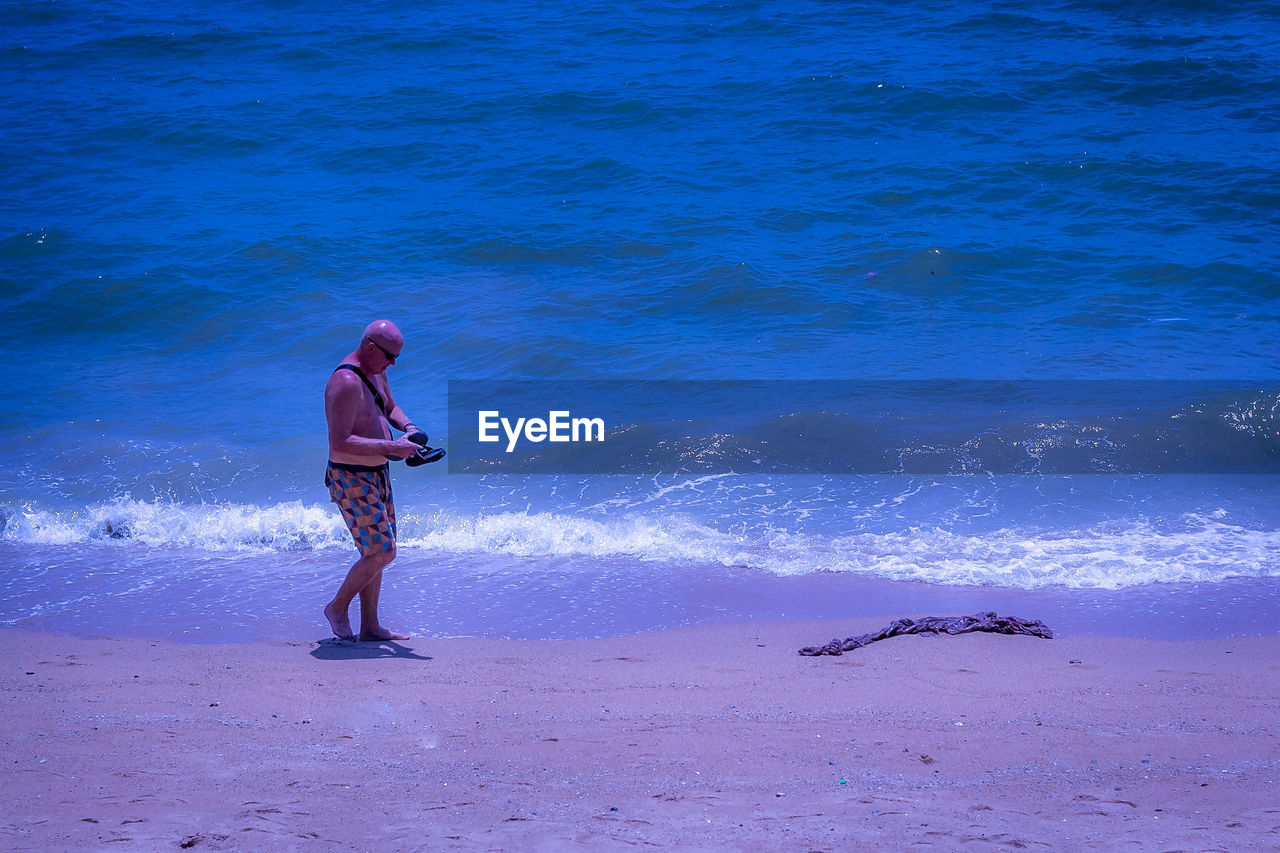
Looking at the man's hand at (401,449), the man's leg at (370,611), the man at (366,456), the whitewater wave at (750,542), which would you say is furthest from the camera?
the whitewater wave at (750,542)

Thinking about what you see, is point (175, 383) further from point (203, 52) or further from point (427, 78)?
point (203, 52)

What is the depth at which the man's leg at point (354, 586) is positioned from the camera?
489 cm

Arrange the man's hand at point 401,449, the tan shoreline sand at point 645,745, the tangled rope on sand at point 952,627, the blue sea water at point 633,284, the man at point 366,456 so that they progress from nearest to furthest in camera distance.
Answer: the tan shoreline sand at point 645,745 < the man's hand at point 401,449 < the man at point 366,456 < the tangled rope on sand at point 952,627 < the blue sea water at point 633,284

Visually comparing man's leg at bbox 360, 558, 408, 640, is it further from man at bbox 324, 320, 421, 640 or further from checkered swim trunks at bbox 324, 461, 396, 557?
checkered swim trunks at bbox 324, 461, 396, 557

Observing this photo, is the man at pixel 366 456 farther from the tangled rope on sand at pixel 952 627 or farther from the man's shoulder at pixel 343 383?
the tangled rope on sand at pixel 952 627

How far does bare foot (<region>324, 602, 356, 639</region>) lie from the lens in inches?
196

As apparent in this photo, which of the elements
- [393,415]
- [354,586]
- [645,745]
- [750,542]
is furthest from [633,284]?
[645,745]

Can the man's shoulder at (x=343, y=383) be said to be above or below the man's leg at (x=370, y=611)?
above

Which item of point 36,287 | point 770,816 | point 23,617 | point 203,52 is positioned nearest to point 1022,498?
point 770,816

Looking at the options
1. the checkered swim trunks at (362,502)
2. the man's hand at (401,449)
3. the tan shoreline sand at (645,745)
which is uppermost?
the man's hand at (401,449)

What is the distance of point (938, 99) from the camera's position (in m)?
14.8

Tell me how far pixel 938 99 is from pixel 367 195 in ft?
26.9

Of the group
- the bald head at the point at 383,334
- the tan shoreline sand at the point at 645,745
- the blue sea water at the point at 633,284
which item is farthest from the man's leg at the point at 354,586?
the bald head at the point at 383,334

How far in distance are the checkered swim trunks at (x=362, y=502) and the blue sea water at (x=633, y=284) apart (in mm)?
719
